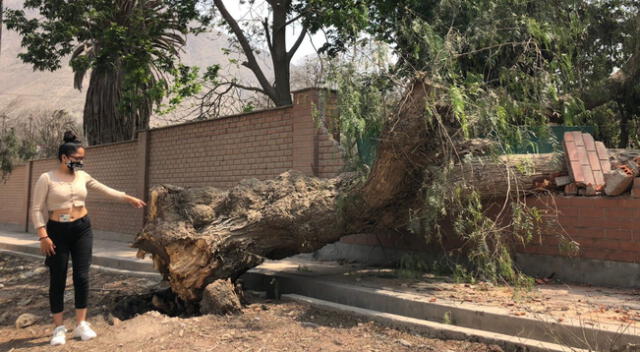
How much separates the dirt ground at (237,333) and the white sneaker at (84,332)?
59mm

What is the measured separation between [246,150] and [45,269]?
4170mm

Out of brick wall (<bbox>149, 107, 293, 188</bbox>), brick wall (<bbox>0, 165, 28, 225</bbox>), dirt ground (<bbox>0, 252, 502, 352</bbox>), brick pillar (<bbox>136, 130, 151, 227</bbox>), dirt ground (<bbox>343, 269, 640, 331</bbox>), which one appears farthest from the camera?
brick wall (<bbox>0, 165, 28, 225</bbox>)

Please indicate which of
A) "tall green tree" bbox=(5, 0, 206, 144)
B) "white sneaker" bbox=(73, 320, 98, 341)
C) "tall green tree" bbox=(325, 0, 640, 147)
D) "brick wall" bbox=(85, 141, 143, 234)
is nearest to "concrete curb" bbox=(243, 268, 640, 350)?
"tall green tree" bbox=(325, 0, 640, 147)

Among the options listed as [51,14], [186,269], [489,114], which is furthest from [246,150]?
[51,14]

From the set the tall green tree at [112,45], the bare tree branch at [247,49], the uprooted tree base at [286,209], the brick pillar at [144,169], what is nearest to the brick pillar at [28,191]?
the tall green tree at [112,45]

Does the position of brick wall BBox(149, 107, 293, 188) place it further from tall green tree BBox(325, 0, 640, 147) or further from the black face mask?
the black face mask

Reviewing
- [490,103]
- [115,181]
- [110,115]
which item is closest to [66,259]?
[490,103]

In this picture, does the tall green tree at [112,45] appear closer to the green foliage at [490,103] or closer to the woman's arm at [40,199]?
the woman's arm at [40,199]

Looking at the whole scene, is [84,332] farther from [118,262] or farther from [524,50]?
[524,50]

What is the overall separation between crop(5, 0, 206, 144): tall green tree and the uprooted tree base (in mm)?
7584

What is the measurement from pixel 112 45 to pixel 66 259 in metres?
8.48

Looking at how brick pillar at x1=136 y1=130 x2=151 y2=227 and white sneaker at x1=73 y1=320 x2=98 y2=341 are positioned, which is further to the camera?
brick pillar at x1=136 y1=130 x2=151 y2=227

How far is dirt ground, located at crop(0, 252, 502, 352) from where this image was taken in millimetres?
4109

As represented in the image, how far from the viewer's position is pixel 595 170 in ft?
18.6
